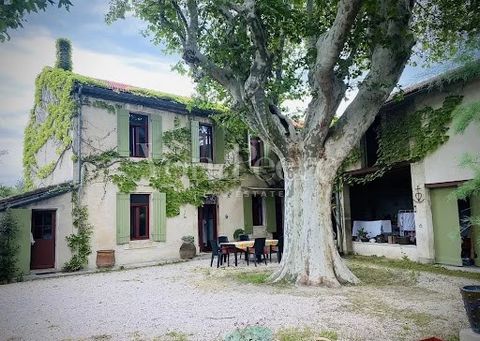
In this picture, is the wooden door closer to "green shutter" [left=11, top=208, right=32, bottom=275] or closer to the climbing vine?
the climbing vine

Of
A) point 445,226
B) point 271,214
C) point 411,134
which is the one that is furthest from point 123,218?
point 445,226

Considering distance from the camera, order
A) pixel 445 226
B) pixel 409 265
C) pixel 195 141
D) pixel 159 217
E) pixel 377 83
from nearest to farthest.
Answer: pixel 377 83 < pixel 445 226 < pixel 409 265 < pixel 159 217 < pixel 195 141

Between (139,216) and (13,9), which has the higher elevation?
(13,9)

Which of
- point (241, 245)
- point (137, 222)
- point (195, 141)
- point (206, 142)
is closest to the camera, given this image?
point (241, 245)

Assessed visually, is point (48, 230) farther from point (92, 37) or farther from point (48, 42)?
point (48, 42)

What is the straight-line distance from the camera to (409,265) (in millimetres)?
10289

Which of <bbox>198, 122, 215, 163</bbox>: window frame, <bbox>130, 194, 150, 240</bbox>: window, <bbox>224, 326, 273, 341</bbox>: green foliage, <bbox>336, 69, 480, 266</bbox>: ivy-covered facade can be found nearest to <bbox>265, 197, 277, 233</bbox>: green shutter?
<bbox>198, 122, 215, 163</bbox>: window frame

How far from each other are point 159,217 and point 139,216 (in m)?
0.74

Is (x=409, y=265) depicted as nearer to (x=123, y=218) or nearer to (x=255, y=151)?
(x=255, y=151)

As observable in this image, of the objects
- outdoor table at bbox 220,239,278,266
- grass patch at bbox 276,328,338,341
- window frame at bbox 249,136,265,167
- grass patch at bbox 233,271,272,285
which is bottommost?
grass patch at bbox 233,271,272,285

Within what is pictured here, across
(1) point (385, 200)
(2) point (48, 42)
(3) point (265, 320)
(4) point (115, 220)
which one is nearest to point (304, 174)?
(3) point (265, 320)

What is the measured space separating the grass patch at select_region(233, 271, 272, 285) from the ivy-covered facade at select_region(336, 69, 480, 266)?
4594 mm

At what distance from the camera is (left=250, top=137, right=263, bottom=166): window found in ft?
54.3

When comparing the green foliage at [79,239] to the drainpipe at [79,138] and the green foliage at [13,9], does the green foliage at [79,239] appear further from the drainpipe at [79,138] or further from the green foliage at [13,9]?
the green foliage at [13,9]
